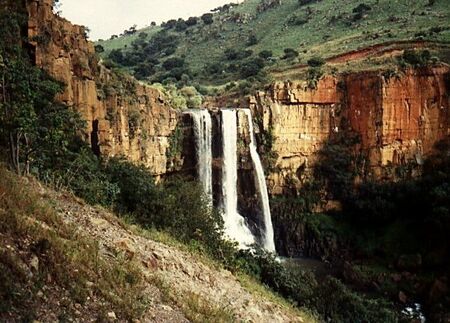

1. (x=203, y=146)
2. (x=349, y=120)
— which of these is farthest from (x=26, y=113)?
(x=349, y=120)

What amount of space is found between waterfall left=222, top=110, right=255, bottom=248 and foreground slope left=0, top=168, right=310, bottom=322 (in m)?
17.1

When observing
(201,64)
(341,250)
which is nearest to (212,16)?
(201,64)

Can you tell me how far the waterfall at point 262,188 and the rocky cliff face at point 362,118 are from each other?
1.06 m

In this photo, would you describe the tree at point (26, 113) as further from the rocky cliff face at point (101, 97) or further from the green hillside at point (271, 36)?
the green hillside at point (271, 36)

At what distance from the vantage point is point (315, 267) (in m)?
28.7

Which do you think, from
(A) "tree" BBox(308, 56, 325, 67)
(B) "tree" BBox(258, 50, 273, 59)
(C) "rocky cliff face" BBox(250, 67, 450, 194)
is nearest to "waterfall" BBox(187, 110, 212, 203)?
(C) "rocky cliff face" BBox(250, 67, 450, 194)

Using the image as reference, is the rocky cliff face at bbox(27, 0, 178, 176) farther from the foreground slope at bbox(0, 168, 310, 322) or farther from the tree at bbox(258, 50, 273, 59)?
the tree at bbox(258, 50, 273, 59)

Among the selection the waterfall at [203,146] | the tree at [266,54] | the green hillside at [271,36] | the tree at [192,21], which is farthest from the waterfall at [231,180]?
the tree at [192,21]

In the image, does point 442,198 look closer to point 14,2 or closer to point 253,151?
point 253,151

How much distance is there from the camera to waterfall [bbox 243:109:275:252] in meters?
29.9

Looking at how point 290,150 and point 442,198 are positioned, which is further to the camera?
point 290,150

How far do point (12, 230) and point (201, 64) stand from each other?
4927 centimetres

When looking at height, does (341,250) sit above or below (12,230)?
below

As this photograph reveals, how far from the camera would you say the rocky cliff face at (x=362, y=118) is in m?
31.0
